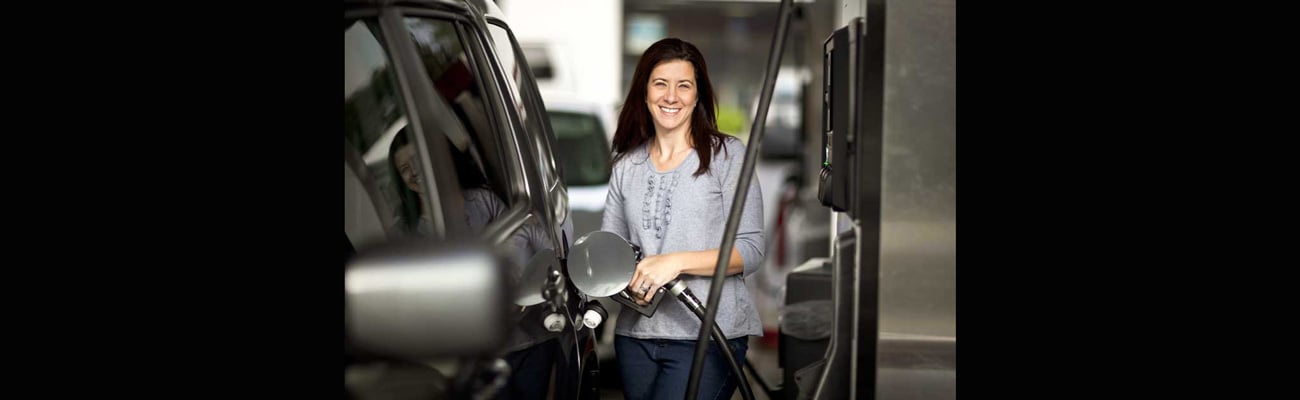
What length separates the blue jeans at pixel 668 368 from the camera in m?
3.28

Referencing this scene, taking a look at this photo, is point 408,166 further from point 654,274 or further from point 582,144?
point 582,144

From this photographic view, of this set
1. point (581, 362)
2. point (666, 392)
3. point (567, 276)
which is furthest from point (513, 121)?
point (666, 392)

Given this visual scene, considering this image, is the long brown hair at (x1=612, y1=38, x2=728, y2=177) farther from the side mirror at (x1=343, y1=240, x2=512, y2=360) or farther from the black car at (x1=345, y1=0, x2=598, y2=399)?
the side mirror at (x1=343, y1=240, x2=512, y2=360)

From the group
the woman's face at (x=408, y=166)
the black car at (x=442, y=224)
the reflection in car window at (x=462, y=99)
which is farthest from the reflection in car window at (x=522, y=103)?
the woman's face at (x=408, y=166)

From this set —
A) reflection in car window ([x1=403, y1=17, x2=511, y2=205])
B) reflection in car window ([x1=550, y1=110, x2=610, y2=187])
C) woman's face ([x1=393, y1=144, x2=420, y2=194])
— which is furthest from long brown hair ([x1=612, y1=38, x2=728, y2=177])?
reflection in car window ([x1=550, y1=110, x2=610, y2=187])

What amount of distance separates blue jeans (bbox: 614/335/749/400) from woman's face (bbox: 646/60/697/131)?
578 mm

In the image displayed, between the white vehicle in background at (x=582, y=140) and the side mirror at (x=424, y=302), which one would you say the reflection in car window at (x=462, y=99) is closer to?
the side mirror at (x=424, y=302)

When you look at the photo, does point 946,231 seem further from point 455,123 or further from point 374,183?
point 374,183

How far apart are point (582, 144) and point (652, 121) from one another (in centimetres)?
495

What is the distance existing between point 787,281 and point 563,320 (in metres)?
1.53

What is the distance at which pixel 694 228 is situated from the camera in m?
3.26

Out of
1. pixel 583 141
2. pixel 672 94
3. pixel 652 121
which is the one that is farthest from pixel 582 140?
pixel 672 94

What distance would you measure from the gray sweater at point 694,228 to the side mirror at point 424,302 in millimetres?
1724

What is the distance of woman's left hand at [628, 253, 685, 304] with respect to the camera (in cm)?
312
